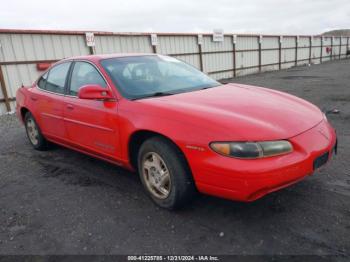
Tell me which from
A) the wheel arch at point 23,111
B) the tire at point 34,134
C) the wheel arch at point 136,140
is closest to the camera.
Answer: the wheel arch at point 136,140

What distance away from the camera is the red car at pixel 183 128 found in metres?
2.39

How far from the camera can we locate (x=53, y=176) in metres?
4.10

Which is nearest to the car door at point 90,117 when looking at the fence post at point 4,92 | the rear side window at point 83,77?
the rear side window at point 83,77

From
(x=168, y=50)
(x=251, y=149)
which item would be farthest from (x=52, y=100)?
(x=168, y=50)

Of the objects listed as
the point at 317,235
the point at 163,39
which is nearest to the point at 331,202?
the point at 317,235

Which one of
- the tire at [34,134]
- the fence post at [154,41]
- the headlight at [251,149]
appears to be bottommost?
the tire at [34,134]

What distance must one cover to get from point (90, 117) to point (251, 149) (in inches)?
76.1

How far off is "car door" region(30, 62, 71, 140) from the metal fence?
6.25 meters

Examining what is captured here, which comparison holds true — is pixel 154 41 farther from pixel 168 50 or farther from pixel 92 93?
pixel 92 93

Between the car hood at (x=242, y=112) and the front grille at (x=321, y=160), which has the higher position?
the car hood at (x=242, y=112)

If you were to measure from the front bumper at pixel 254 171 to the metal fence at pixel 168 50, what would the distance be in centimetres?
951

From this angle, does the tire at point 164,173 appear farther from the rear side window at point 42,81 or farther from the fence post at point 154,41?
the fence post at point 154,41

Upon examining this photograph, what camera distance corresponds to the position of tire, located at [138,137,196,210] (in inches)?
106

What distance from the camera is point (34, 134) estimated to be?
511 centimetres
